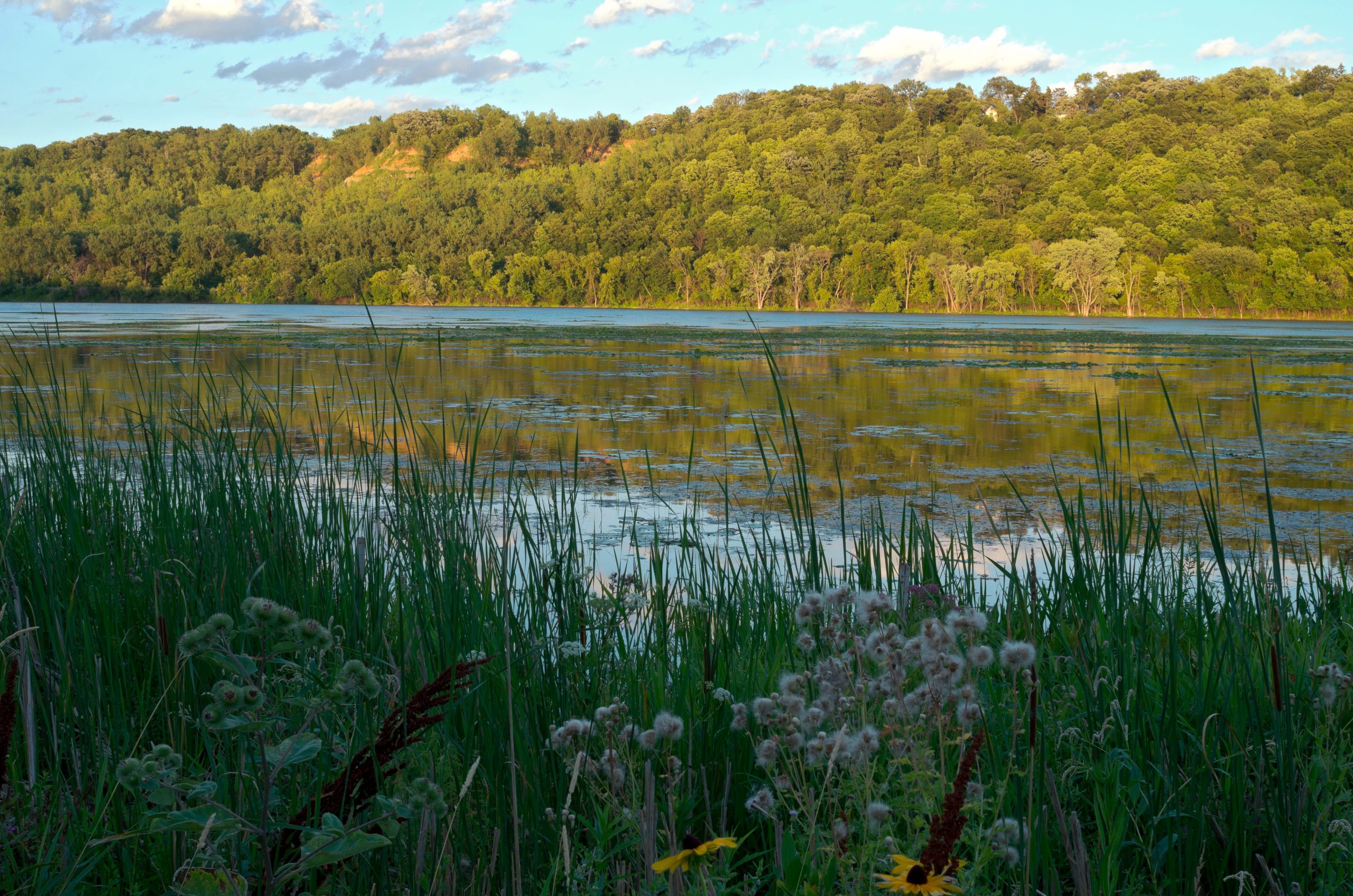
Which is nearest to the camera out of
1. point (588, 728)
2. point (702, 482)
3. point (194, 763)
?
point (588, 728)

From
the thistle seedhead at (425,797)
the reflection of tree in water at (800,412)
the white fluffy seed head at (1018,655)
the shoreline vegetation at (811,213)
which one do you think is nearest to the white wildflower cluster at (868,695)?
the white fluffy seed head at (1018,655)

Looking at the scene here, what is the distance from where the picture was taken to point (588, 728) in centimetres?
165

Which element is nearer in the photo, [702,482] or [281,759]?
[281,759]

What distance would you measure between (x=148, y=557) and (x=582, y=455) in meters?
5.79

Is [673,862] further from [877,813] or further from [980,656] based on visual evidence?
[980,656]

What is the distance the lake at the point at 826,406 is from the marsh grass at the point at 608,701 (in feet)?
1.27

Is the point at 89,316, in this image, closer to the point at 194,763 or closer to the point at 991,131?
the point at 194,763

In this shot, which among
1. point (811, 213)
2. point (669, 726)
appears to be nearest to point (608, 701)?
point (669, 726)

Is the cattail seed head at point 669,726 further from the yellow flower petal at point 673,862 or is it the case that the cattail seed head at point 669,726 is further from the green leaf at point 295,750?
the green leaf at point 295,750

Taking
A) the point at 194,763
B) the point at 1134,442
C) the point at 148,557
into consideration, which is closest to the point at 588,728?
the point at 194,763

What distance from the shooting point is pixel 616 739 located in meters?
1.79

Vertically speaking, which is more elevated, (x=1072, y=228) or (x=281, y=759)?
(x=1072, y=228)

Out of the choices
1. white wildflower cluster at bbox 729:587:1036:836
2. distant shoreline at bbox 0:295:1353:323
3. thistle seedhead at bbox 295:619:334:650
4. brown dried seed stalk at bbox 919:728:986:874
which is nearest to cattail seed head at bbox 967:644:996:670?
white wildflower cluster at bbox 729:587:1036:836

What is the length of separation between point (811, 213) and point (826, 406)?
2895 inches
